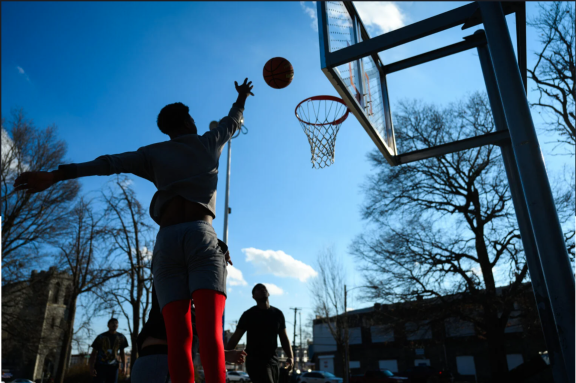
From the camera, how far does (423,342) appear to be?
84.7 feet

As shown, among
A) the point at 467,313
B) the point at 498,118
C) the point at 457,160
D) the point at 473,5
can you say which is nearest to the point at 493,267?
the point at 467,313

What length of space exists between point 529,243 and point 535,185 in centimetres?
190

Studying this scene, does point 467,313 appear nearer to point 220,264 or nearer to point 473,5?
point 473,5

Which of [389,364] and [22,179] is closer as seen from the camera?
[22,179]

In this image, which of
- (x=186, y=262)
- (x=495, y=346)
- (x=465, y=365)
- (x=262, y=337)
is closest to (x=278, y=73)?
(x=262, y=337)

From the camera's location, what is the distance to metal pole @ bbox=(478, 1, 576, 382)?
3.02m

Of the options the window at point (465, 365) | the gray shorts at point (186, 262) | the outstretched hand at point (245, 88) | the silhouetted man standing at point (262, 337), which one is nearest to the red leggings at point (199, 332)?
the gray shorts at point (186, 262)

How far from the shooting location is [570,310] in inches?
117

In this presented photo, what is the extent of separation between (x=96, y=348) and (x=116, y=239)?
1143cm

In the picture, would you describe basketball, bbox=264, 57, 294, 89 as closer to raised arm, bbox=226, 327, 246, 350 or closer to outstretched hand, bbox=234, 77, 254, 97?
outstretched hand, bbox=234, 77, 254, 97

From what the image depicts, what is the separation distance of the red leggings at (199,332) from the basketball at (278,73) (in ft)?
11.6

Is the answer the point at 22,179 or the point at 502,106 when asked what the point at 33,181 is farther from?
the point at 502,106

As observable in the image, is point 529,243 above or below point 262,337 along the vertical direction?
above

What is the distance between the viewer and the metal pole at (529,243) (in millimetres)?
4061
